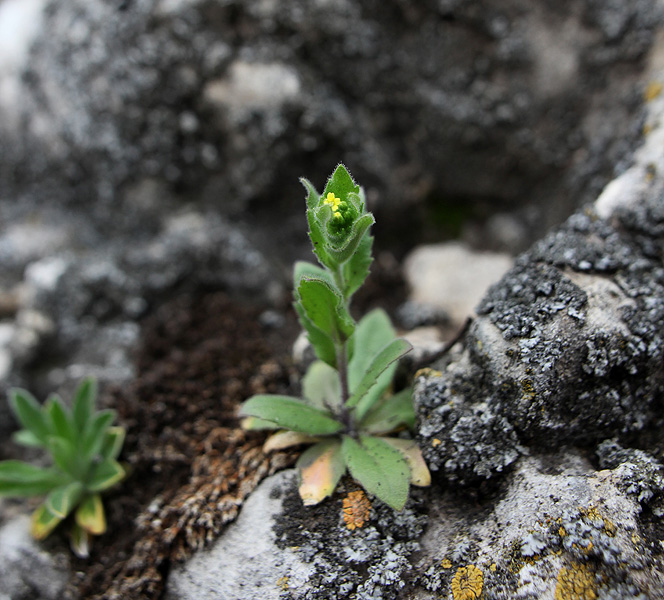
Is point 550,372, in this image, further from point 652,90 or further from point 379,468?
point 652,90

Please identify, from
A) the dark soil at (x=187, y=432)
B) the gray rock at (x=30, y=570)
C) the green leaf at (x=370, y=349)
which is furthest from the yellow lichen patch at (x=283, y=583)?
the gray rock at (x=30, y=570)

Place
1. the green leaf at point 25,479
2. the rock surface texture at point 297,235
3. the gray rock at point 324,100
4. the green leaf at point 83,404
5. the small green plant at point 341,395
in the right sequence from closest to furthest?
the small green plant at point 341,395 < the rock surface texture at point 297,235 < the green leaf at point 25,479 < the green leaf at point 83,404 < the gray rock at point 324,100

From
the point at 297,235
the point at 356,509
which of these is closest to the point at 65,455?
the point at 356,509

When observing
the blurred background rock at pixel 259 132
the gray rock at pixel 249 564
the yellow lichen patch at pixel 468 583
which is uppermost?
the blurred background rock at pixel 259 132

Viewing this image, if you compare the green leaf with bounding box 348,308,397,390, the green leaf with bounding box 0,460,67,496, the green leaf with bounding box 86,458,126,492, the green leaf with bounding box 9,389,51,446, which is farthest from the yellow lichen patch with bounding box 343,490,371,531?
the green leaf with bounding box 9,389,51,446

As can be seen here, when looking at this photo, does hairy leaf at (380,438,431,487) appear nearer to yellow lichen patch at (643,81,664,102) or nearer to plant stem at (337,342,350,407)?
plant stem at (337,342,350,407)

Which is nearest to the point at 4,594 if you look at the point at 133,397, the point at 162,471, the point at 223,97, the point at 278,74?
the point at 162,471

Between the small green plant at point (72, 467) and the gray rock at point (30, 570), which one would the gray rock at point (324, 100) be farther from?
the gray rock at point (30, 570)
